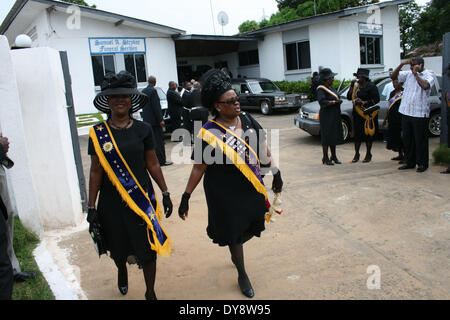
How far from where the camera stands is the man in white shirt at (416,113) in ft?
21.3

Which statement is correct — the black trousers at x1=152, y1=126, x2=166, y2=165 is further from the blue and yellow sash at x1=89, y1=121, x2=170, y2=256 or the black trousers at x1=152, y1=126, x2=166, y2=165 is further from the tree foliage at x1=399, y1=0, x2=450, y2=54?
the tree foliage at x1=399, y1=0, x2=450, y2=54

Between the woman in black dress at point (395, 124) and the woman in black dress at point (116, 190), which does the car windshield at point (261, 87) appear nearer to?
the woman in black dress at point (395, 124)

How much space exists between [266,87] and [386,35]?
7344 millimetres

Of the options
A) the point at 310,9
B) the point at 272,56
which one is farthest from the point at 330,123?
the point at 310,9

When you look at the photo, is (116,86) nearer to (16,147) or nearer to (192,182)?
(192,182)

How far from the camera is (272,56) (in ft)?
71.1

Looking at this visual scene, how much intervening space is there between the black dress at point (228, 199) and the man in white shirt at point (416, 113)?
4.46m

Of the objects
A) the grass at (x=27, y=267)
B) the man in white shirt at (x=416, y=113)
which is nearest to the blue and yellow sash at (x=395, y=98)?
the man in white shirt at (x=416, y=113)

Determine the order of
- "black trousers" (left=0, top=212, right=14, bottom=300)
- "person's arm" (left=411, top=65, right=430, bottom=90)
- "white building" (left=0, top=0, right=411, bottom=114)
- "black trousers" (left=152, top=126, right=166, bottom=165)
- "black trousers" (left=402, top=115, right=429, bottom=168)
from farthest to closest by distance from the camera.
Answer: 1. "white building" (left=0, top=0, right=411, bottom=114)
2. "black trousers" (left=152, top=126, right=166, bottom=165)
3. "black trousers" (left=402, top=115, right=429, bottom=168)
4. "person's arm" (left=411, top=65, right=430, bottom=90)
5. "black trousers" (left=0, top=212, right=14, bottom=300)

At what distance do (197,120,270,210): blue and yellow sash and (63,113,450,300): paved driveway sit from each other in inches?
38.5

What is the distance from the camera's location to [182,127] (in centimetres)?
1123

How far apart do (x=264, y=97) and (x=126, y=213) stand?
46.2ft

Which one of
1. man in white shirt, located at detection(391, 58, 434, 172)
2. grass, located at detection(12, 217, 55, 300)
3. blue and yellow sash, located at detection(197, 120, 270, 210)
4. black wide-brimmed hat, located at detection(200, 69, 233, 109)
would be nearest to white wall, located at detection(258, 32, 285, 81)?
man in white shirt, located at detection(391, 58, 434, 172)

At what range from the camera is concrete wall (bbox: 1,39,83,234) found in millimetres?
4574
